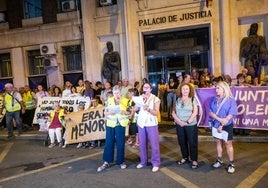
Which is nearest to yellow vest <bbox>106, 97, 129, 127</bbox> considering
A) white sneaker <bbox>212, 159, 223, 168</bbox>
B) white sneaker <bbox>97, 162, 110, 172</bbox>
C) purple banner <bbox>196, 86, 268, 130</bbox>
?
white sneaker <bbox>97, 162, 110, 172</bbox>

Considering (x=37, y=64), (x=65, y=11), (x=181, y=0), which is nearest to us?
(x=181, y=0)

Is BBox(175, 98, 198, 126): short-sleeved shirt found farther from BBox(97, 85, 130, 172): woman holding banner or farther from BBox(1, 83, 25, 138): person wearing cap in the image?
BBox(1, 83, 25, 138): person wearing cap

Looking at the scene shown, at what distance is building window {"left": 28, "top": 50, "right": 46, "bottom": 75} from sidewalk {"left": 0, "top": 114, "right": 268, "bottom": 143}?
18.2ft

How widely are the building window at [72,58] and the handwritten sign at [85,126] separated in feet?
25.5

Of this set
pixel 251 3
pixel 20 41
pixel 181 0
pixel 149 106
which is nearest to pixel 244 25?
pixel 251 3

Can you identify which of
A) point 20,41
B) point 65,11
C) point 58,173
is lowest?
point 58,173

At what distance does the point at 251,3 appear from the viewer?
13375 millimetres

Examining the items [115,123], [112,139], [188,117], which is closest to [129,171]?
[112,139]

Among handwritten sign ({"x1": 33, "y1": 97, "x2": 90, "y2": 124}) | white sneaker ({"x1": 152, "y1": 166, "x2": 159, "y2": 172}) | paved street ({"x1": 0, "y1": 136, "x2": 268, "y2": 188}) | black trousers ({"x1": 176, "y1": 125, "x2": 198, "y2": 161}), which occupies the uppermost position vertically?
handwritten sign ({"x1": 33, "y1": 97, "x2": 90, "y2": 124})

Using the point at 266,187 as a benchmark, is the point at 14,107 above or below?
above

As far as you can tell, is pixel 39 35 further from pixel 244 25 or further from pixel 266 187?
pixel 266 187

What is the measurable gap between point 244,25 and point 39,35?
9.83m

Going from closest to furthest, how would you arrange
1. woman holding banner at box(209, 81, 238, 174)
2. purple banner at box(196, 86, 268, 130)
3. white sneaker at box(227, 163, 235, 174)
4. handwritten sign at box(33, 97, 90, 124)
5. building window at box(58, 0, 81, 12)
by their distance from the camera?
white sneaker at box(227, 163, 235, 174), woman holding banner at box(209, 81, 238, 174), purple banner at box(196, 86, 268, 130), handwritten sign at box(33, 97, 90, 124), building window at box(58, 0, 81, 12)

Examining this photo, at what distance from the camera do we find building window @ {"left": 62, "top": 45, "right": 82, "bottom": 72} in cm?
1715
